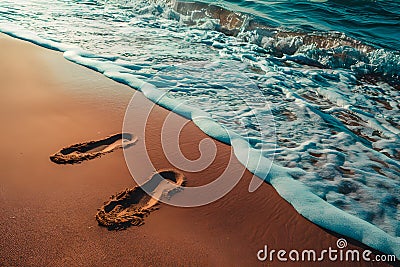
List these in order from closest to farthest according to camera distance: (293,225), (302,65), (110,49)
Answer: (293,225) → (110,49) → (302,65)

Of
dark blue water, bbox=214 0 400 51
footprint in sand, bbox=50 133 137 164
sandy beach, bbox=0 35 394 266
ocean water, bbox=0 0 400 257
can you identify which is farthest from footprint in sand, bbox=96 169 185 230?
dark blue water, bbox=214 0 400 51

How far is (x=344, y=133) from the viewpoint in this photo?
10.8 feet

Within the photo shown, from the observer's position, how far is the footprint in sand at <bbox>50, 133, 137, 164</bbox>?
2.35 meters

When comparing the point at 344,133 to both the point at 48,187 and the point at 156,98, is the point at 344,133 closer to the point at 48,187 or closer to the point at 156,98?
the point at 156,98

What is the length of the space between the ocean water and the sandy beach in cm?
25

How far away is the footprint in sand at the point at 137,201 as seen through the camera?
1886 mm

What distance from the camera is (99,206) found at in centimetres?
198

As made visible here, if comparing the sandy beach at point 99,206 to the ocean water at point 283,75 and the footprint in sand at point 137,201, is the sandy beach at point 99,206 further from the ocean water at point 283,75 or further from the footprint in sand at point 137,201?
the ocean water at point 283,75

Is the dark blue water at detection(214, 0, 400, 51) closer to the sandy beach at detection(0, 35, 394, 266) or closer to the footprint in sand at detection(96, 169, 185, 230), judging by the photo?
the sandy beach at detection(0, 35, 394, 266)

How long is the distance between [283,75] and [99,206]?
3754 millimetres

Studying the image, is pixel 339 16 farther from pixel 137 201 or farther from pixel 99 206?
pixel 99 206

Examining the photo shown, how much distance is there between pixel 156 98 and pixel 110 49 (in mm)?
1976

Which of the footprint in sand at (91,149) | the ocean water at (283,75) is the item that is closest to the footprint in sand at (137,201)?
the footprint in sand at (91,149)

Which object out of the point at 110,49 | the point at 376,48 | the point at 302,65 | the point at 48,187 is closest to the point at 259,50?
the point at 302,65
